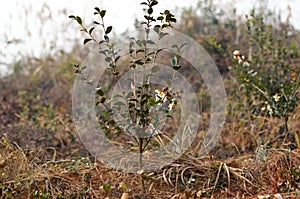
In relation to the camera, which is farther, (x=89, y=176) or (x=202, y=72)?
(x=202, y=72)

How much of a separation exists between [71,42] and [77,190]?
13.1ft

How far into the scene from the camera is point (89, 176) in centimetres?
271

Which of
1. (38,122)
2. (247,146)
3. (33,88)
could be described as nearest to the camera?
(247,146)

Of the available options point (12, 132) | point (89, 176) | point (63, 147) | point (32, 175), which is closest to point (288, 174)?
point (89, 176)

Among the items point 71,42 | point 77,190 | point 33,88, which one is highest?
point 71,42

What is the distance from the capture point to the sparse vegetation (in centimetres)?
252

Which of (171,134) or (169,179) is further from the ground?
(171,134)

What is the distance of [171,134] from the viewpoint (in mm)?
4102

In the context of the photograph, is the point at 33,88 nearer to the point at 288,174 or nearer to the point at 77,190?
the point at 77,190

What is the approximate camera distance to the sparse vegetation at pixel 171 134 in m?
2.52

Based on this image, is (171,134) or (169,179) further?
(171,134)

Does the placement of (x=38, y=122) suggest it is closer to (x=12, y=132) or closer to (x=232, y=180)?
(x=12, y=132)

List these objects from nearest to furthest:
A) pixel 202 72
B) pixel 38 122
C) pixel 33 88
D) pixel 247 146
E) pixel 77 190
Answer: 1. pixel 77 190
2. pixel 247 146
3. pixel 38 122
4. pixel 202 72
5. pixel 33 88

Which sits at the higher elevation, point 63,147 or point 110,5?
point 110,5
